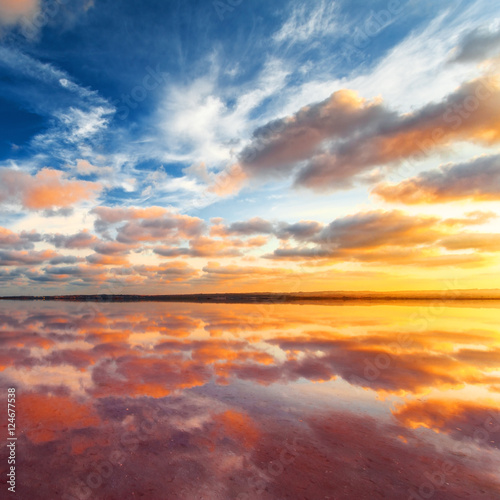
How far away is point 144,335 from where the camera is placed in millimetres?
22250

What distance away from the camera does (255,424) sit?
305 inches

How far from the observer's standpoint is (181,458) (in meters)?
6.16

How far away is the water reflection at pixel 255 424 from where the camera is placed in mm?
5426

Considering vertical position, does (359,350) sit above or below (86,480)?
below

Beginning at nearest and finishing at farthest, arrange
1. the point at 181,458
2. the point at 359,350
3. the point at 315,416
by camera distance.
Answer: the point at 181,458 < the point at 315,416 < the point at 359,350

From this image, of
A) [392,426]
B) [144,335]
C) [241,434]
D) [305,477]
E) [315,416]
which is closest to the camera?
[305,477]

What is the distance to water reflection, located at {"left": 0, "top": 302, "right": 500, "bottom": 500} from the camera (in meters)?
5.43

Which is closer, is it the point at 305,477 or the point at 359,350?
the point at 305,477

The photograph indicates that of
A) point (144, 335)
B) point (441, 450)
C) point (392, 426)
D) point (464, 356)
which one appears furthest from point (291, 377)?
point (144, 335)

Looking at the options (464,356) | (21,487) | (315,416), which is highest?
(21,487)

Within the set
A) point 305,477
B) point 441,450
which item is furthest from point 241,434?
point 441,450

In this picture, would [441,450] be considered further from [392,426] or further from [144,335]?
[144,335]

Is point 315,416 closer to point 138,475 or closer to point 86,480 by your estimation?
point 138,475

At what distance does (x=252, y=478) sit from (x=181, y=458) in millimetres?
1574
